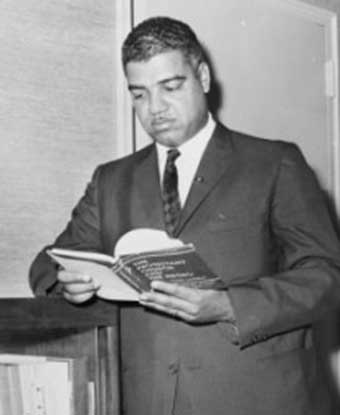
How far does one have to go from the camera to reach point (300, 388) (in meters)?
1.73

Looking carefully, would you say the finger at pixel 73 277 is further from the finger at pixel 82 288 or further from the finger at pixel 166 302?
the finger at pixel 166 302

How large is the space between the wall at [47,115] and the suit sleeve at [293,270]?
0.82 m

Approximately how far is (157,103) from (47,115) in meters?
0.61

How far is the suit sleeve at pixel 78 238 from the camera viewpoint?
73.4 inches

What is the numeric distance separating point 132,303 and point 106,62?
1.00 metres

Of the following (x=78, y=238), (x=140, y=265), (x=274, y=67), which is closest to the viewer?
(x=140, y=265)

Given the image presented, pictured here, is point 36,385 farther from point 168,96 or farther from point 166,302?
point 168,96

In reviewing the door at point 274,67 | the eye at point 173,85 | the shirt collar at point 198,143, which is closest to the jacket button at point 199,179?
the shirt collar at point 198,143

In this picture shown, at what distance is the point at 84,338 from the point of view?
5.35ft

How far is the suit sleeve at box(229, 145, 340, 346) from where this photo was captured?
1.61 meters

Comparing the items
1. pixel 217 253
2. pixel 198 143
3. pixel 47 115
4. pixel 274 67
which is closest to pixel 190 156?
pixel 198 143

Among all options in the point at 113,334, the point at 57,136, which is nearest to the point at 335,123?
the point at 57,136

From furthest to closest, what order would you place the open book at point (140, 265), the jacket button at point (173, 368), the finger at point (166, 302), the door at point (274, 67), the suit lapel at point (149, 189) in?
the door at point (274, 67), the suit lapel at point (149, 189), the jacket button at point (173, 368), the finger at point (166, 302), the open book at point (140, 265)

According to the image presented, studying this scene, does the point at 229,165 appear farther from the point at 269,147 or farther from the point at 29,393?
the point at 29,393
